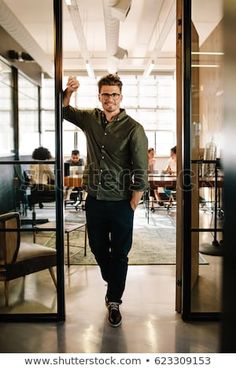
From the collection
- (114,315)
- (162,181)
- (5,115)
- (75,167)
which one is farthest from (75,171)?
(114,315)

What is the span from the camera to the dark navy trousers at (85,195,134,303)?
256 cm

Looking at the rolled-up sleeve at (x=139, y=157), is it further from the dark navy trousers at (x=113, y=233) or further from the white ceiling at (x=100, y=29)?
the white ceiling at (x=100, y=29)

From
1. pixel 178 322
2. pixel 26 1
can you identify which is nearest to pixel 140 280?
pixel 178 322

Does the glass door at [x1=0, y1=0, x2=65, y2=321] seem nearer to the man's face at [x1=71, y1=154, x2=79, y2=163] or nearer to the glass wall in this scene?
the glass wall

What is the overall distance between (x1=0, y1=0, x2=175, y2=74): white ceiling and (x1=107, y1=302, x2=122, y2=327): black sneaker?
1835mm

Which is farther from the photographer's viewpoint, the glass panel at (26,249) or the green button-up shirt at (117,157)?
the glass panel at (26,249)

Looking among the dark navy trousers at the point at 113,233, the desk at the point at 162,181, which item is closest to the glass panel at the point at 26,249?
the dark navy trousers at the point at 113,233

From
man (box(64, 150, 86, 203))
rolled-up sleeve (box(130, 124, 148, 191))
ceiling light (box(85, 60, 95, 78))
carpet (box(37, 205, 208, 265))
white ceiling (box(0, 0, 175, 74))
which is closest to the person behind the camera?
rolled-up sleeve (box(130, 124, 148, 191))

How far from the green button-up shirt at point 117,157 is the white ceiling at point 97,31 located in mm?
683

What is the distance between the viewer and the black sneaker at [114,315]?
A: 2.54 metres

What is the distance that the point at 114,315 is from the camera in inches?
101

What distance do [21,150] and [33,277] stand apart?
97cm

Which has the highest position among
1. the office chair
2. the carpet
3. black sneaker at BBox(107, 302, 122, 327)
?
the office chair

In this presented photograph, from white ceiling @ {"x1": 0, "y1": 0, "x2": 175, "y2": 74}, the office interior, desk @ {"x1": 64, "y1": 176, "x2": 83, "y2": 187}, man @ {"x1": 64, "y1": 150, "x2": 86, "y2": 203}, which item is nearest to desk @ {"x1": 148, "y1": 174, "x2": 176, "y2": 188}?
desk @ {"x1": 64, "y1": 176, "x2": 83, "y2": 187}
